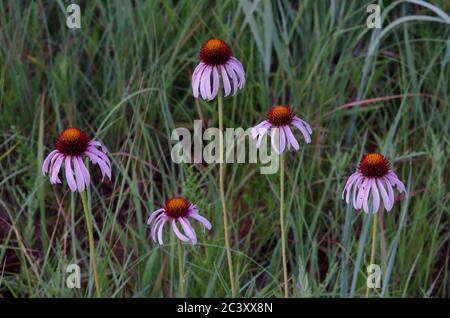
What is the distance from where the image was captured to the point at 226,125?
2518mm

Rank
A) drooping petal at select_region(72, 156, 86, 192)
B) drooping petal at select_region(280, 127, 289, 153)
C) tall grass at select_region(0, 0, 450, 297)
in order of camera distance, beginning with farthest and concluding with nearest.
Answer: tall grass at select_region(0, 0, 450, 297)
drooping petal at select_region(280, 127, 289, 153)
drooping petal at select_region(72, 156, 86, 192)

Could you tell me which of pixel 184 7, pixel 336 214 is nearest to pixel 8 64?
pixel 184 7

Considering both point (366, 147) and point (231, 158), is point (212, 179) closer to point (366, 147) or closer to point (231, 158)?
point (231, 158)

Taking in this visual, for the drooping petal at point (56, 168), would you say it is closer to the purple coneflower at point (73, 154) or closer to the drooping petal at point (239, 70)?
the purple coneflower at point (73, 154)

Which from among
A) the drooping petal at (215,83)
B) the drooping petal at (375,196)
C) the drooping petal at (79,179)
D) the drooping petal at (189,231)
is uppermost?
the drooping petal at (215,83)

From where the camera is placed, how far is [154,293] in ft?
6.69

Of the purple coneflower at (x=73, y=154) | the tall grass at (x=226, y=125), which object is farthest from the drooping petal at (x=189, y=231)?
the tall grass at (x=226, y=125)

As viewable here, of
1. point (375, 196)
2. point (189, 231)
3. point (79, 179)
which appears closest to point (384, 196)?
point (375, 196)

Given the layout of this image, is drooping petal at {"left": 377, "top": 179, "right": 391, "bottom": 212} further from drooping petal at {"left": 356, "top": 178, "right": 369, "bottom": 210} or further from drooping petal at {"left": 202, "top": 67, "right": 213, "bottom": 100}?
drooping petal at {"left": 202, "top": 67, "right": 213, "bottom": 100}

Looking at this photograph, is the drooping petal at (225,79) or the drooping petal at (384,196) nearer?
the drooping petal at (384,196)

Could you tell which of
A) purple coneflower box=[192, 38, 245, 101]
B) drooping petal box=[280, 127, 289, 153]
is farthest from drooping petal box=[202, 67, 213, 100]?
drooping petal box=[280, 127, 289, 153]

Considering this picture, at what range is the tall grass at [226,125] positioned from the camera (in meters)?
2.12

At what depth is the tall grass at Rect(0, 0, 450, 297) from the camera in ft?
6.94

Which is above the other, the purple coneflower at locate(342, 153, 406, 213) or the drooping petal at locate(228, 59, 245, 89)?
the drooping petal at locate(228, 59, 245, 89)
